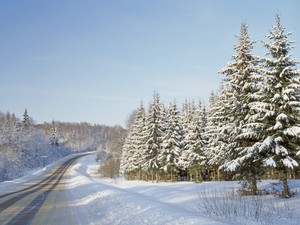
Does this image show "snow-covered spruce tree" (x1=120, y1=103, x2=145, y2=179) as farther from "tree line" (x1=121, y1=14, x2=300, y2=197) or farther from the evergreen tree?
the evergreen tree

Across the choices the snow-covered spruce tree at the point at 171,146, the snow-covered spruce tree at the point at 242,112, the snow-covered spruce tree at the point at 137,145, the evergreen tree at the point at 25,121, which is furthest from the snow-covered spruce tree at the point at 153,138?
the evergreen tree at the point at 25,121

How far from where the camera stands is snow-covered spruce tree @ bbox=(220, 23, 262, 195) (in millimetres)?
22653

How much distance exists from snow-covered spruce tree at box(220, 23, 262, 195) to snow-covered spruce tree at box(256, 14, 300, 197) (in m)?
1.13

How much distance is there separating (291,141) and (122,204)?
36.3 feet

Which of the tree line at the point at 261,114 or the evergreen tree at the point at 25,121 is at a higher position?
the evergreen tree at the point at 25,121

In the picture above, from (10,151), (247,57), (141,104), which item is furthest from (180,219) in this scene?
(10,151)

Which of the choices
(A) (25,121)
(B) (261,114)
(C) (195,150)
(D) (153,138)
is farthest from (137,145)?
(A) (25,121)

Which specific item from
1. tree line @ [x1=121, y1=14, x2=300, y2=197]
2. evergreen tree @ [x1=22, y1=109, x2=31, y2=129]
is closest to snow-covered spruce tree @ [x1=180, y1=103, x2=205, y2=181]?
tree line @ [x1=121, y1=14, x2=300, y2=197]

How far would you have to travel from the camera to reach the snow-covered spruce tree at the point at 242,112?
2265cm

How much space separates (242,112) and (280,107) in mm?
4595

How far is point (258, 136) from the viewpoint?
21.5 metres

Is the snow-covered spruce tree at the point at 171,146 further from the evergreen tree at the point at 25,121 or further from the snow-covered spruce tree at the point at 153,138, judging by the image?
the evergreen tree at the point at 25,121

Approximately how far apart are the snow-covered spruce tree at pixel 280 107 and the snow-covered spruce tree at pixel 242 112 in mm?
1130

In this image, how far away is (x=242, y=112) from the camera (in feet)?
80.2
